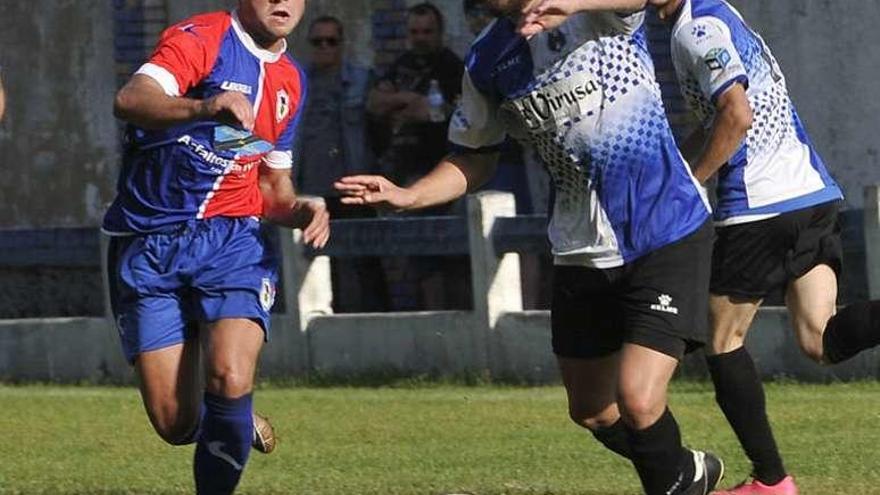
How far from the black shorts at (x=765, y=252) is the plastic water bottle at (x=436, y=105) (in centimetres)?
552

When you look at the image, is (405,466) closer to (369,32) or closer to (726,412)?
(726,412)

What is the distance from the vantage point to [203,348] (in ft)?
30.0

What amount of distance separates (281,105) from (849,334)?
8.05 feet

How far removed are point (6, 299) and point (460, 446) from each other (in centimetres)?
802

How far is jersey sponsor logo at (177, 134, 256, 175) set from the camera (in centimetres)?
924

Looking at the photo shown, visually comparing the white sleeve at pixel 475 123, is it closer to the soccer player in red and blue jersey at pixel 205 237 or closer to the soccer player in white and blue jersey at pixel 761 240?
the soccer player in red and blue jersey at pixel 205 237

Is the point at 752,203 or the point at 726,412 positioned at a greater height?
the point at 752,203

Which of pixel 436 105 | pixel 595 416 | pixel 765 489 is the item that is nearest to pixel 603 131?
pixel 595 416

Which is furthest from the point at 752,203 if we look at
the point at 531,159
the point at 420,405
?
the point at 531,159

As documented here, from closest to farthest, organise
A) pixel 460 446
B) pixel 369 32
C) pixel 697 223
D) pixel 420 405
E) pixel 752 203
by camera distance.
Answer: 1. pixel 697 223
2. pixel 752 203
3. pixel 460 446
4. pixel 420 405
5. pixel 369 32

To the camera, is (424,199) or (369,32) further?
(369,32)

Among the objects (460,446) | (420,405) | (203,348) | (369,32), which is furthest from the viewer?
(369,32)

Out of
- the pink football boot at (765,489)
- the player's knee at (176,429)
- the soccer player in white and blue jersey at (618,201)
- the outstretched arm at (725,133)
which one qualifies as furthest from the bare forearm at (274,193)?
the pink football boot at (765,489)

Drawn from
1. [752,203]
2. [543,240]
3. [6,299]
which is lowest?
[6,299]
